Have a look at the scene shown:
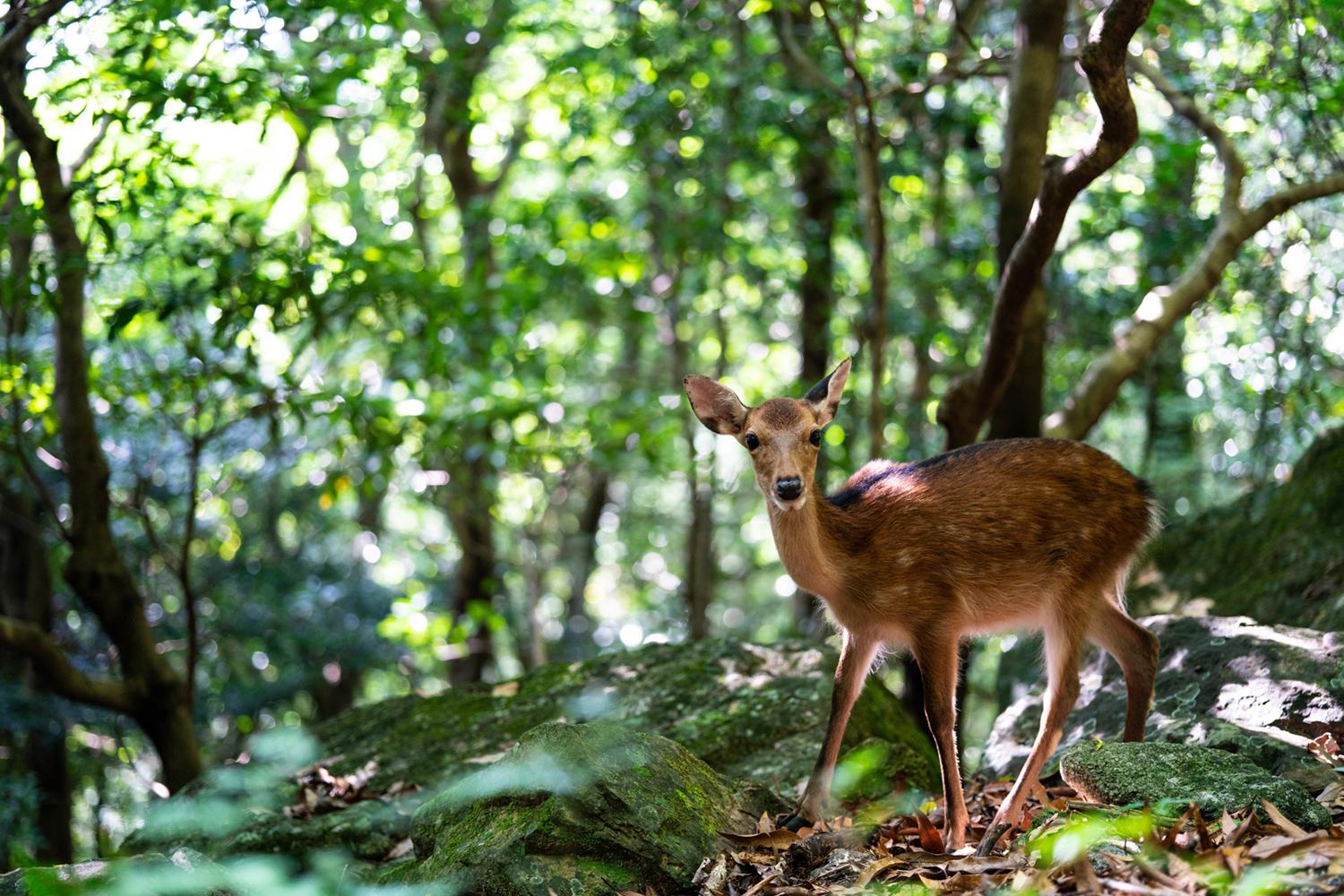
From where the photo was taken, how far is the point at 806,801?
5.38 m

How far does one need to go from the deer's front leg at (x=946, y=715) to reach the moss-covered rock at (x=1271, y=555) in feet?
7.70

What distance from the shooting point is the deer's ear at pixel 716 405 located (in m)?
6.09

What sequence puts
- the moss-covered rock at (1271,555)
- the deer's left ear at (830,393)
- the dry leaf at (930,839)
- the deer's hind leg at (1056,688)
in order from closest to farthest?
the dry leaf at (930,839)
the deer's hind leg at (1056,688)
the deer's left ear at (830,393)
the moss-covered rock at (1271,555)

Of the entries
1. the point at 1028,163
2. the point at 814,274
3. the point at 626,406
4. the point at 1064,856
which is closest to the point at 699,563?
the point at 626,406

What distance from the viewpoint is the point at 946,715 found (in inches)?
215

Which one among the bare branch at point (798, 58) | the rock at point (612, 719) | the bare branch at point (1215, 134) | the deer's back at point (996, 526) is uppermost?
the bare branch at point (798, 58)

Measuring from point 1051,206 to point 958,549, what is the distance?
1.91 meters

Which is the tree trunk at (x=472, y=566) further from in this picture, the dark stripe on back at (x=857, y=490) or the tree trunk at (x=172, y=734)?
the dark stripe on back at (x=857, y=490)

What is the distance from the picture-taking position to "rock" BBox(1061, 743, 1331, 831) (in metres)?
4.29

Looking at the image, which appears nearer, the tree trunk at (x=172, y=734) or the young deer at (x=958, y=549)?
the young deer at (x=958, y=549)

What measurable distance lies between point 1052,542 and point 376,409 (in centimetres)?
534

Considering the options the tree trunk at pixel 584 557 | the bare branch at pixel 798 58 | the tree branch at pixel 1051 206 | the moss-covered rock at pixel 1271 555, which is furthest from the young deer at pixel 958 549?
the tree trunk at pixel 584 557

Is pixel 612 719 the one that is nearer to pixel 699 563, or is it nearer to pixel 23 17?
pixel 23 17

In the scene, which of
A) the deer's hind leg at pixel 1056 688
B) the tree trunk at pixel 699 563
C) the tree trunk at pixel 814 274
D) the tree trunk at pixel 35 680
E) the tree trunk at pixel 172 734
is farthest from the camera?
the tree trunk at pixel 699 563
